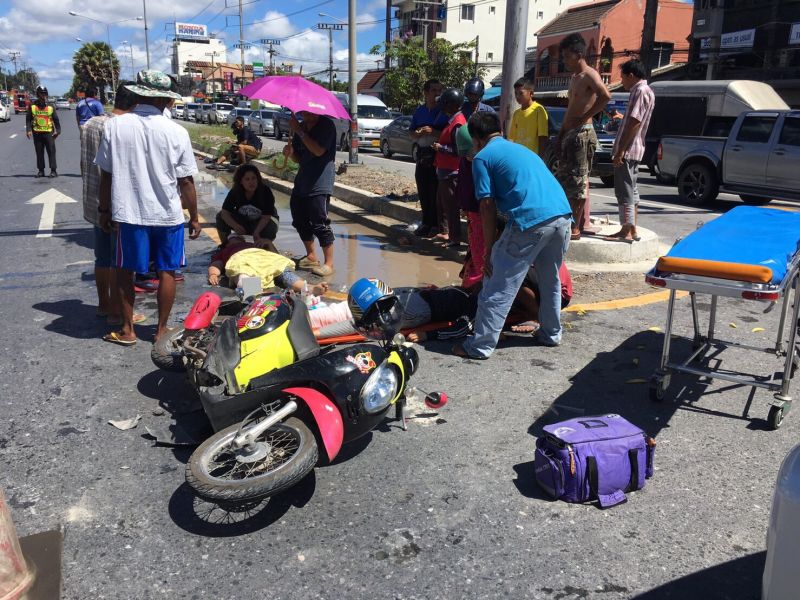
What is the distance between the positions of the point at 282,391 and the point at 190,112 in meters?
53.7

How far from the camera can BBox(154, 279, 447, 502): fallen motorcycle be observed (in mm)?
2977

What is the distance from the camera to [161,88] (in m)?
4.70

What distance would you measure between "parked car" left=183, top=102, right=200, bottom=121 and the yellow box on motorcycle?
167 ft

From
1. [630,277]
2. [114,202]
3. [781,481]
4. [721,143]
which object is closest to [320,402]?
[781,481]

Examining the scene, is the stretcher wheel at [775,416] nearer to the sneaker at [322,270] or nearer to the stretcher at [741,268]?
the stretcher at [741,268]

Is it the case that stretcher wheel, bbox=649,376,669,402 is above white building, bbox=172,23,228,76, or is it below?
below

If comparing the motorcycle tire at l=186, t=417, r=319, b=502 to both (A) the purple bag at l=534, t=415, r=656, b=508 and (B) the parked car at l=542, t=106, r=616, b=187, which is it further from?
(B) the parked car at l=542, t=106, r=616, b=187

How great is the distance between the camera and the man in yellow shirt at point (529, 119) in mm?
7028

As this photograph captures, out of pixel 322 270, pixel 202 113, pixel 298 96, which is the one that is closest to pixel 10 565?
pixel 298 96

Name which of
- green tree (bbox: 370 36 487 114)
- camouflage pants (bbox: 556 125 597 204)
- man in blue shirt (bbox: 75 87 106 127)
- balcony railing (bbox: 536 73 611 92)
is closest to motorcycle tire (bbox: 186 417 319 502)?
camouflage pants (bbox: 556 125 597 204)

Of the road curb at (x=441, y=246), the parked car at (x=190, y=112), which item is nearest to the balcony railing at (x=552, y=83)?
the parked car at (x=190, y=112)

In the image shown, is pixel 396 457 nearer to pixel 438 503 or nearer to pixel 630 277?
pixel 438 503

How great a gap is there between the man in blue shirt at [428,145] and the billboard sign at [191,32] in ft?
492

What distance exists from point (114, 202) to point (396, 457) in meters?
2.61
